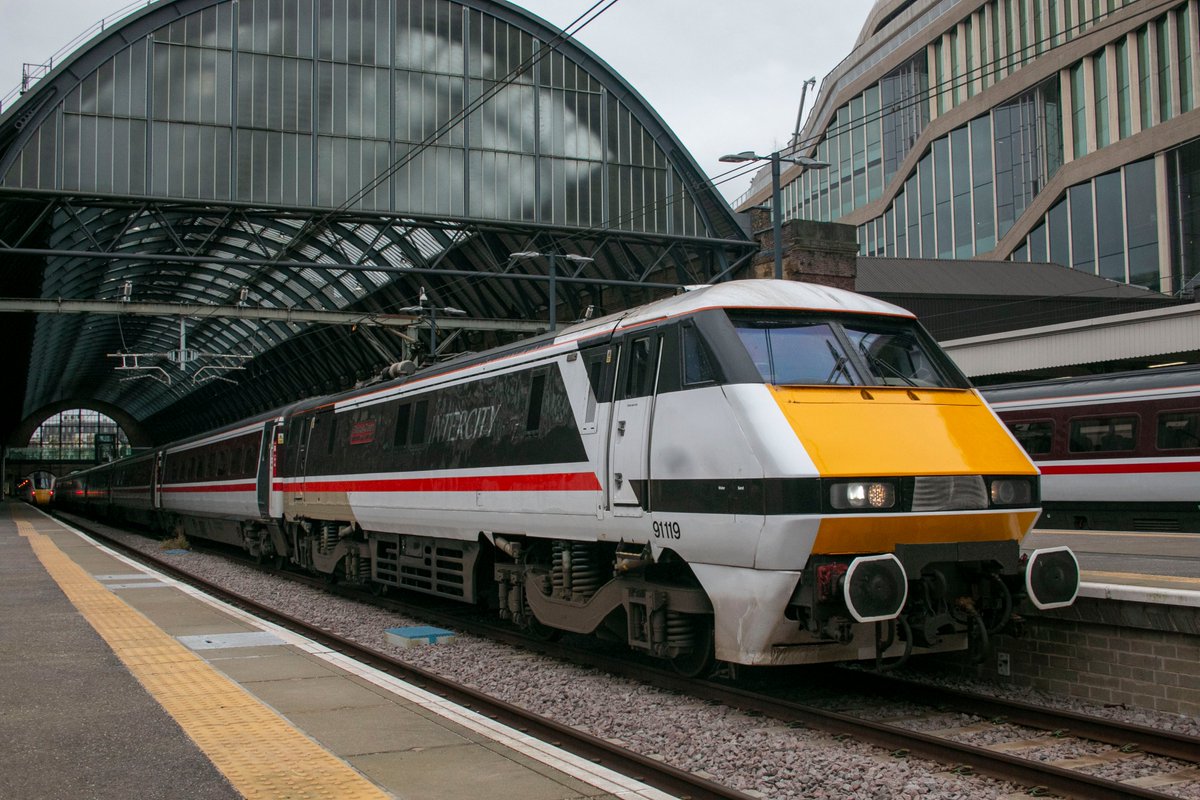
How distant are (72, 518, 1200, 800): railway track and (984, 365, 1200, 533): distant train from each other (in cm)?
1122

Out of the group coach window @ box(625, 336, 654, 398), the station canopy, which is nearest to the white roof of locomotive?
coach window @ box(625, 336, 654, 398)

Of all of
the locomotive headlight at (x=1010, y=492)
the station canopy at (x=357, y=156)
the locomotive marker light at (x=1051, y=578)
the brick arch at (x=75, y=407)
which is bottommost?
the locomotive marker light at (x=1051, y=578)

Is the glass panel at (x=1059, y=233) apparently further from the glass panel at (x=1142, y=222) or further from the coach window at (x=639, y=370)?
the coach window at (x=639, y=370)

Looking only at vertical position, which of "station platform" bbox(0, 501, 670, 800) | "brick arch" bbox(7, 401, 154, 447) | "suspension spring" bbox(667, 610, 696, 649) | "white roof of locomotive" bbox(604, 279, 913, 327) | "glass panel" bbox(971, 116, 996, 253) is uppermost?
"glass panel" bbox(971, 116, 996, 253)

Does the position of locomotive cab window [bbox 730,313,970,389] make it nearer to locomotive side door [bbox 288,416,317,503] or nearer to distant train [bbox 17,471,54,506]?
locomotive side door [bbox 288,416,317,503]

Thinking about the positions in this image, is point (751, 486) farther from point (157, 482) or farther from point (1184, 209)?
point (1184, 209)

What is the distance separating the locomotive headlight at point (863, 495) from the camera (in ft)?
23.6

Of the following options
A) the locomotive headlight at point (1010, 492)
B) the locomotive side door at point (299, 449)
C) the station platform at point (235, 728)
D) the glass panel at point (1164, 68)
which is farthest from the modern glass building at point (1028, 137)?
the station platform at point (235, 728)

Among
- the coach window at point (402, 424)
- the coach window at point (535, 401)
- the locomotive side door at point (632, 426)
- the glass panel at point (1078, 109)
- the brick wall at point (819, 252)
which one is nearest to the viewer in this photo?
the locomotive side door at point (632, 426)

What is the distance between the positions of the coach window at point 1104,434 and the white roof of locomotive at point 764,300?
38.0 ft

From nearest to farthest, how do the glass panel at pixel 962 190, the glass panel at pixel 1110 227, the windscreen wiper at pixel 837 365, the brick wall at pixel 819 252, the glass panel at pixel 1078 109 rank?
the windscreen wiper at pixel 837 365 < the brick wall at pixel 819 252 < the glass panel at pixel 1110 227 < the glass panel at pixel 1078 109 < the glass panel at pixel 962 190

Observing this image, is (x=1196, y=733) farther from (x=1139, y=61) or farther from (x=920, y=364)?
(x=1139, y=61)

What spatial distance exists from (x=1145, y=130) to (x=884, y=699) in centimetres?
3989

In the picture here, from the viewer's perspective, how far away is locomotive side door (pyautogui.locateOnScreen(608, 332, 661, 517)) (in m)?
8.62
